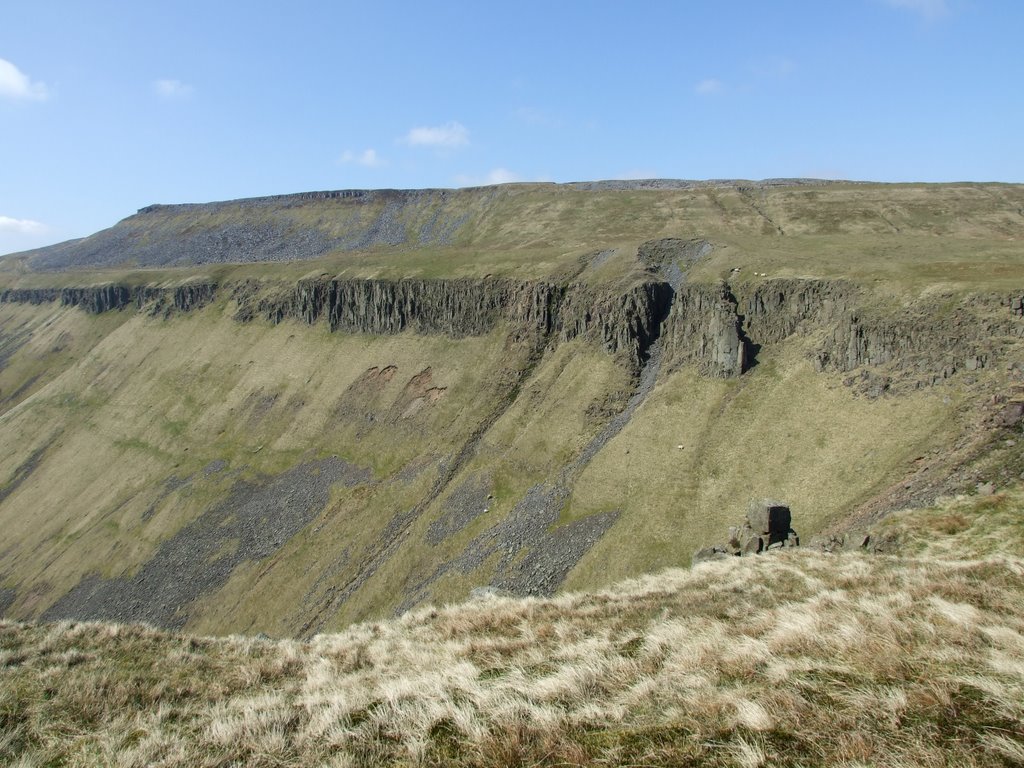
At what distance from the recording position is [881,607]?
1428 cm

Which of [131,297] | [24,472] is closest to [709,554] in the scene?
[24,472]

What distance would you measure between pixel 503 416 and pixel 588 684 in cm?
5491

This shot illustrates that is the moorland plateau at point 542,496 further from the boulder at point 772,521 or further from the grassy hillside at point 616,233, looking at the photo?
the boulder at point 772,521

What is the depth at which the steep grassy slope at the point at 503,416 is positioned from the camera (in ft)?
145

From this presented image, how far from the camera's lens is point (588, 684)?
36.7 ft

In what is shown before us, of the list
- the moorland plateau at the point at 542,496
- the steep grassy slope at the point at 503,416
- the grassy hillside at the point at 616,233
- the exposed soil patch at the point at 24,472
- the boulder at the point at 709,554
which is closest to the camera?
the moorland plateau at the point at 542,496

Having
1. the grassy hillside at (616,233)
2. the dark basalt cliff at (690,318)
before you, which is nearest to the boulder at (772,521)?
the dark basalt cliff at (690,318)

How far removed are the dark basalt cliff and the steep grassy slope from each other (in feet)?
0.90

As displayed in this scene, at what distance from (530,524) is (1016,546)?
34.0 metres

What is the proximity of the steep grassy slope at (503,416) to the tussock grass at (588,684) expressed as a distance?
72.5 ft

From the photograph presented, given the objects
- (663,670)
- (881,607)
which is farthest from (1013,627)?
(663,670)

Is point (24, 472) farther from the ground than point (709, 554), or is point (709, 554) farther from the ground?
point (709, 554)

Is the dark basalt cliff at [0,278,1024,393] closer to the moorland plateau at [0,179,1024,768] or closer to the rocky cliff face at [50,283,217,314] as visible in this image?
the moorland plateau at [0,179,1024,768]

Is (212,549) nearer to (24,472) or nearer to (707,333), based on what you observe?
(24,472)
